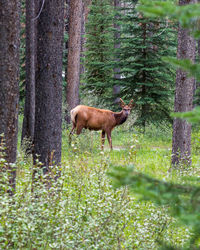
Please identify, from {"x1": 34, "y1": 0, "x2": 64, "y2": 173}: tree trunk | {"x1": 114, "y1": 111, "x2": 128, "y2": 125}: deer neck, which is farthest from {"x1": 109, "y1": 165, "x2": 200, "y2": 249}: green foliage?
{"x1": 114, "y1": 111, "x2": 128, "y2": 125}: deer neck

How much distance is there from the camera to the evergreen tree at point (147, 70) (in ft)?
56.0

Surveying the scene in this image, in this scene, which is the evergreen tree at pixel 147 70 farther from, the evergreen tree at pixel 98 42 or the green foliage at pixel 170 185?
the green foliage at pixel 170 185

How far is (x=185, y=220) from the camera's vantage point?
5.12 ft

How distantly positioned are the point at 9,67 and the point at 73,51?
14.0 meters

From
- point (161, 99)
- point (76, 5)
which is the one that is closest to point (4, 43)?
point (161, 99)

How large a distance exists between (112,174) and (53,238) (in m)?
2.69

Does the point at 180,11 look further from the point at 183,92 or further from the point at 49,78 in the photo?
the point at 183,92

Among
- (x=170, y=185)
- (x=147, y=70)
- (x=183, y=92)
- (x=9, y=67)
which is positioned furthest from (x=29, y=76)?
(x=170, y=185)

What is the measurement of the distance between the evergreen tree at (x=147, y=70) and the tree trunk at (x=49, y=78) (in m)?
9.96

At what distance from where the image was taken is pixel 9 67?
5.39 metres

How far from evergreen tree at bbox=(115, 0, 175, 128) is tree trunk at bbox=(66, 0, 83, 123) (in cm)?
238

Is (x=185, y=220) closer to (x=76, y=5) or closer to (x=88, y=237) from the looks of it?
(x=88, y=237)

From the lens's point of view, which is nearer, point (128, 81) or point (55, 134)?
point (55, 134)

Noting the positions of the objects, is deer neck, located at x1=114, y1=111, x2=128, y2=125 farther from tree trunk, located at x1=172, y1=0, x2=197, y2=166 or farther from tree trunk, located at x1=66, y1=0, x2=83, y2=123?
tree trunk, located at x1=172, y1=0, x2=197, y2=166
